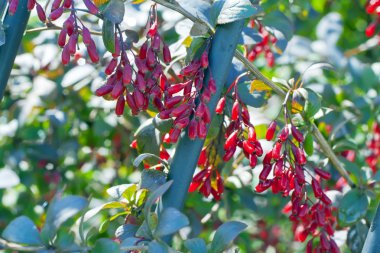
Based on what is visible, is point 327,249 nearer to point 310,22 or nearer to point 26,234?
point 26,234

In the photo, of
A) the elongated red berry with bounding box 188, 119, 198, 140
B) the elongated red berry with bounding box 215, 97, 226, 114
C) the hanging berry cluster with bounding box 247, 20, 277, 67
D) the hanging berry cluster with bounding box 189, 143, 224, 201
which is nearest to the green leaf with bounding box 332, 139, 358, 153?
the hanging berry cluster with bounding box 247, 20, 277, 67

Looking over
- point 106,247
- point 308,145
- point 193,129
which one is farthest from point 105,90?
point 308,145

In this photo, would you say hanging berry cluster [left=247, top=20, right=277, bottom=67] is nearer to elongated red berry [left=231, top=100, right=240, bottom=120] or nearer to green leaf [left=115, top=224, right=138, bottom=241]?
elongated red berry [left=231, top=100, right=240, bottom=120]

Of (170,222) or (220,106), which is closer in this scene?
(170,222)

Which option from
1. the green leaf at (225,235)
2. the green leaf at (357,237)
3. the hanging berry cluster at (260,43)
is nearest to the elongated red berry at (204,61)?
the green leaf at (225,235)

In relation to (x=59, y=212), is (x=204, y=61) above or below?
above

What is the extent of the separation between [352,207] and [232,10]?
0.53m

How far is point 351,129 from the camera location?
75.6 inches

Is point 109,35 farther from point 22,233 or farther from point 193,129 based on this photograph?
point 22,233

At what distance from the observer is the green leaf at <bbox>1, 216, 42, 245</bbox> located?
92cm

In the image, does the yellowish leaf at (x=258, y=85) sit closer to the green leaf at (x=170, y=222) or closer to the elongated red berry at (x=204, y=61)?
the elongated red berry at (x=204, y=61)

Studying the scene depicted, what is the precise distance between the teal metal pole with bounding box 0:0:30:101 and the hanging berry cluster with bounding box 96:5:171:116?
0.43 feet

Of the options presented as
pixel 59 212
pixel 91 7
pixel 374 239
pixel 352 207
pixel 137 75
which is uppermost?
pixel 91 7

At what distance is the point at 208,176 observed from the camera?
1.18 metres
